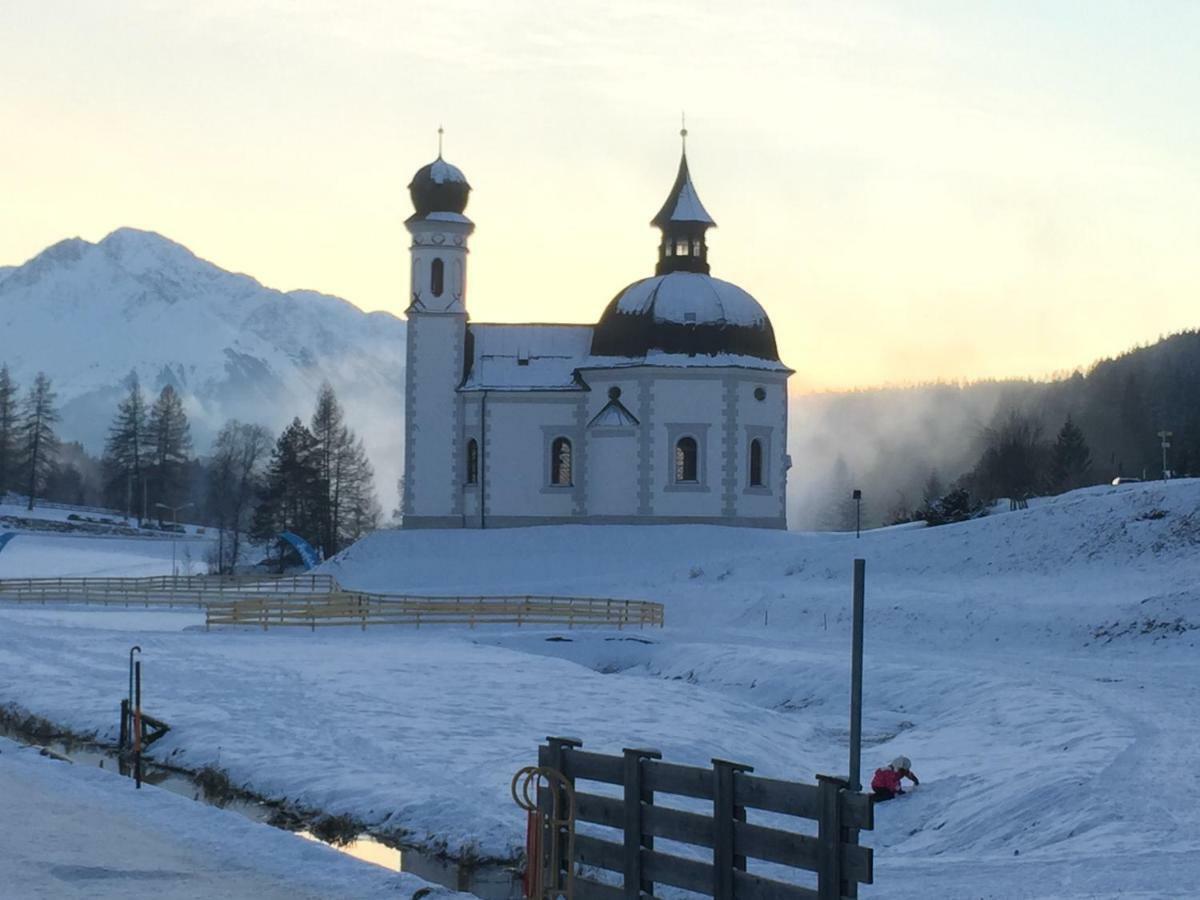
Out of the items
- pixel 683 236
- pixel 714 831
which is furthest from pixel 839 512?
pixel 714 831

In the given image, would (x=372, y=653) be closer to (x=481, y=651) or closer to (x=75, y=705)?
(x=481, y=651)

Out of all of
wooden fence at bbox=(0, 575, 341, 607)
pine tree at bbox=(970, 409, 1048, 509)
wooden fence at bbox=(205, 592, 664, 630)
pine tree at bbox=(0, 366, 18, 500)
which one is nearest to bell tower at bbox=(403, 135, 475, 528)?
wooden fence at bbox=(0, 575, 341, 607)

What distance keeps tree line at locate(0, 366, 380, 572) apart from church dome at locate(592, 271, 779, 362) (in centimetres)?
2555

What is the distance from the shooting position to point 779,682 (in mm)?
35344

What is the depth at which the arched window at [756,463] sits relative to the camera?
65.5m

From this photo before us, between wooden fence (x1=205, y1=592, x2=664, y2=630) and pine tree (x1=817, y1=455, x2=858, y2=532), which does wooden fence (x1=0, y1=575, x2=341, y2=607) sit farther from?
pine tree (x1=817, y1=455, x2=858, y2=532)

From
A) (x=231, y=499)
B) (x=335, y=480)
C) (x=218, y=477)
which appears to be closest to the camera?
(x=335, y=480)

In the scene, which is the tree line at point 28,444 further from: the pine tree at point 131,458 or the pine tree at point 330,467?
the pine tree at point 330,467

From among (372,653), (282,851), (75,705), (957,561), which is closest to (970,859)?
(282,851)

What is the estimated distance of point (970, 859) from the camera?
16.7m

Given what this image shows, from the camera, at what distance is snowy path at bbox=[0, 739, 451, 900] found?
1378 centimetres

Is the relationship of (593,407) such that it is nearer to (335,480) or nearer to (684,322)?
(684,322)

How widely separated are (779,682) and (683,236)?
37498 millimetres

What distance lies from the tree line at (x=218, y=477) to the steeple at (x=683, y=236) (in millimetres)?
26320
